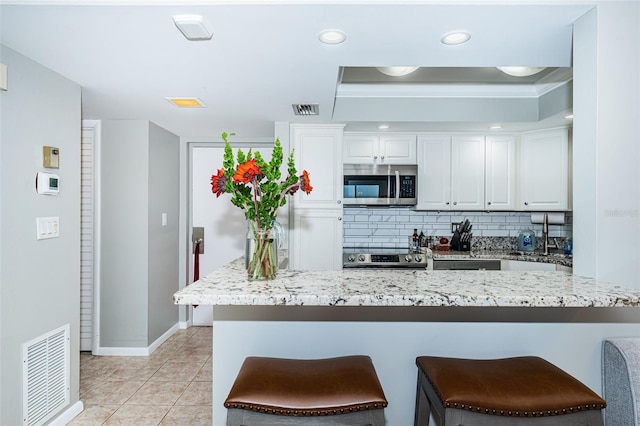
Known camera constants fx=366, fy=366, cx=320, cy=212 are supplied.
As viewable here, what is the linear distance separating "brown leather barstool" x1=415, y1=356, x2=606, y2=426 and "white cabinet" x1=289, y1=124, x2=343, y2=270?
7.30 ft

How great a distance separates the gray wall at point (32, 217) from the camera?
6.10 feet

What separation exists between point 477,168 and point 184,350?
3.43 metres

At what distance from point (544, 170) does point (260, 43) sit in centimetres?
305

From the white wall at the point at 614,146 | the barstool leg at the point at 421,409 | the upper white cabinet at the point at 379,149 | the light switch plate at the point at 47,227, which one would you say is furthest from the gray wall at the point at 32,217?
the white wall at the point at 614,146

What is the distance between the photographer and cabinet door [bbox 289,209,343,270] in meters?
3.46

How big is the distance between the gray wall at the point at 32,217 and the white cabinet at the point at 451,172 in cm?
297

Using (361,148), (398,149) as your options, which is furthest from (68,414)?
(398,149)

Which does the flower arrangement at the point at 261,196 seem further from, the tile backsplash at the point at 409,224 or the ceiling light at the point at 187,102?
the tile backsplash at the point at 409,224

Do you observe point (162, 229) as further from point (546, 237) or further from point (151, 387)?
point (546, 237)

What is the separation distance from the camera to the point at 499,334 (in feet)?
5.25

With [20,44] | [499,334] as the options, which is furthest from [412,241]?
[20,44]

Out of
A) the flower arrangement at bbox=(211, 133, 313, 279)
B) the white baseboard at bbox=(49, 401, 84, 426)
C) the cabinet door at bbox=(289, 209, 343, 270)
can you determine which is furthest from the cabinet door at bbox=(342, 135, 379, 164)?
the white baseboard at bbox=(49, 401, 84, 426)

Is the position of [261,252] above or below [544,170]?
below

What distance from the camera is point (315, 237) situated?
347 cm
